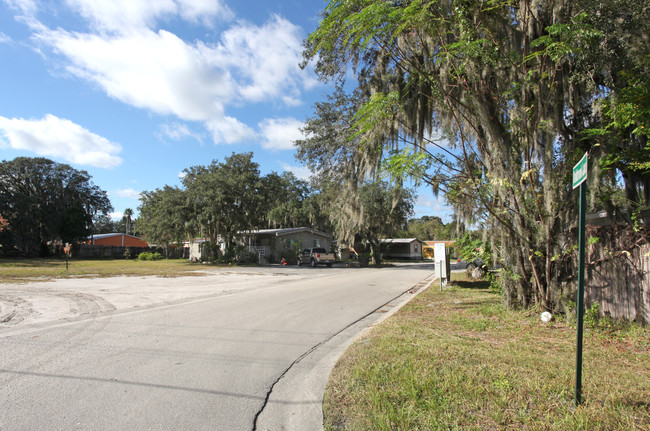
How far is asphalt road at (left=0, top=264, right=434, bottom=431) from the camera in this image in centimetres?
316

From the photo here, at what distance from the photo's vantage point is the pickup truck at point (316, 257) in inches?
1151

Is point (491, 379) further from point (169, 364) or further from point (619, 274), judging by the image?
point (619, 274)

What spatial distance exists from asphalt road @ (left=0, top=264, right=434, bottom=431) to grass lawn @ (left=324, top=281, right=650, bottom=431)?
0.47m

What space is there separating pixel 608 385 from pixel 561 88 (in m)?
5.10

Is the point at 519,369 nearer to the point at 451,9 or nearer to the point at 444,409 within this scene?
the point at 444,409

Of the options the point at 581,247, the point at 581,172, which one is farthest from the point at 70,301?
the point at 581,172

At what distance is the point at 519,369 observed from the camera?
156 inches

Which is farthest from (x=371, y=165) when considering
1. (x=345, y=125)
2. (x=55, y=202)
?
(x=55, y=202)

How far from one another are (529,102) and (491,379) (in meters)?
5.17

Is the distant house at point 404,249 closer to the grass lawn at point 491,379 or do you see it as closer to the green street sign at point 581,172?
the grass lawn at point 491,379

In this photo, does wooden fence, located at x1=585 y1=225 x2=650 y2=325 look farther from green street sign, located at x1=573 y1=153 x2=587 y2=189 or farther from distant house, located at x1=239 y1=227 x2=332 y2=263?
distant house, located at x1=239 y1=227 x2=332 y2=263

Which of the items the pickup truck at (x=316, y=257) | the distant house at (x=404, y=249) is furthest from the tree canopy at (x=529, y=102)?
the distant house at (x=404, y=249)

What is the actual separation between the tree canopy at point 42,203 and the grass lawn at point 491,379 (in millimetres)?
49568

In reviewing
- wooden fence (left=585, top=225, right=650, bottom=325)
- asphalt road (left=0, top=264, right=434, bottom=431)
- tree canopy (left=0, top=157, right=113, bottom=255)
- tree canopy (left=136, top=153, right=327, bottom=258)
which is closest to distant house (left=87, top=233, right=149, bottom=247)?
tree canopy (left=0, top=157, right=113, bottom=255)
